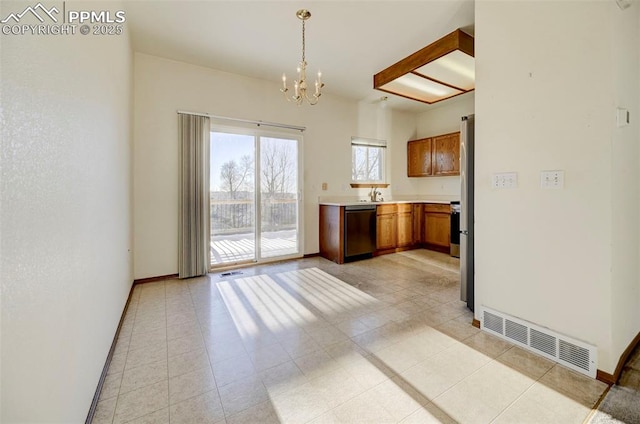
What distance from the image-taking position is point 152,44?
3.28 metres

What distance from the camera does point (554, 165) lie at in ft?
6.02

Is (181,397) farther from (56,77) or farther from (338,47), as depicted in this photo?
(338,47)

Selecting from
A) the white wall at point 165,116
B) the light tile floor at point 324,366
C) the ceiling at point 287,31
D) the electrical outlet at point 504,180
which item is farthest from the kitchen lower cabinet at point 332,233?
the electrical outlet at point 504,180

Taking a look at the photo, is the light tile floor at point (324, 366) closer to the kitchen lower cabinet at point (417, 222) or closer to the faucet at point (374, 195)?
the kitchen lower cabinet at point (417, 222)

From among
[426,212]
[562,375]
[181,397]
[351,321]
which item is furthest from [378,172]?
[181,397]

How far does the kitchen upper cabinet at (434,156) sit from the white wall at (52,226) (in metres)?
5.26

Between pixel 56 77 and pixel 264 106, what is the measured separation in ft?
11.2

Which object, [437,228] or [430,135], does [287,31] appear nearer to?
[430,135]

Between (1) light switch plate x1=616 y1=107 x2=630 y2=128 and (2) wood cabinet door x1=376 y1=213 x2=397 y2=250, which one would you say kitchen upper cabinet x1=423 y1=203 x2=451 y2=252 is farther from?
(1) light switch plate x1=616 y1=107 x2=630 y2=128

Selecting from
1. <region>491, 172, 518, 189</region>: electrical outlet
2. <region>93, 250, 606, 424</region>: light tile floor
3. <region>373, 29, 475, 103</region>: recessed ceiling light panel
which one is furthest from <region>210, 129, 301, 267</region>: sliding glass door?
<region>491, 172, 518, 189</region>: electrical outlet

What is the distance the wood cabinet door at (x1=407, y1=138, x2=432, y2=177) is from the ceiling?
2361mm

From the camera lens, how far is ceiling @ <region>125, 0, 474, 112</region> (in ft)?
8.64

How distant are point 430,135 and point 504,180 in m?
4.25

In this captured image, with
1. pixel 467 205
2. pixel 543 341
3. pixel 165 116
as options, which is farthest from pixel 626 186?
pixel 165 116
